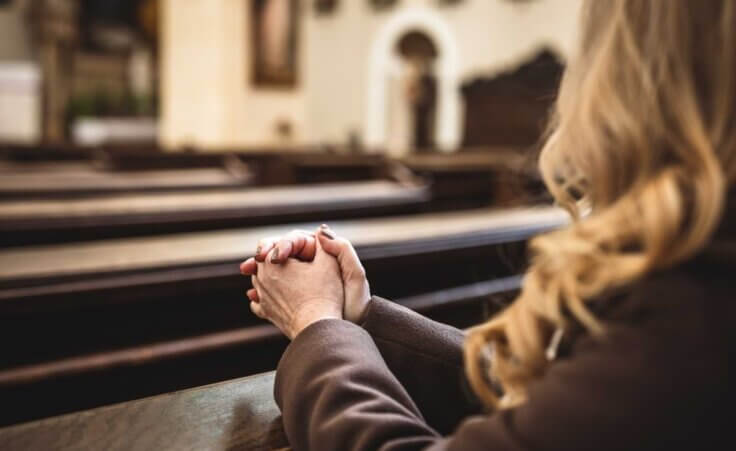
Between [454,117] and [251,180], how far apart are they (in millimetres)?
6054

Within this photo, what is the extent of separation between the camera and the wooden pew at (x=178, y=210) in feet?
7.88

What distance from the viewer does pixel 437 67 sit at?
10547 mm

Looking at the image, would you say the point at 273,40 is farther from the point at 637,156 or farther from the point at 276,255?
the point at 637,156

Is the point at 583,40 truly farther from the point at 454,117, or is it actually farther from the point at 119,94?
the point at 119,94

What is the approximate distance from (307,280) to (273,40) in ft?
33.8

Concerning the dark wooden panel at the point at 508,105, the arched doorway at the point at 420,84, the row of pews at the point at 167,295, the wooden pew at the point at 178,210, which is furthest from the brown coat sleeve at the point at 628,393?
the arched doorway at the point at 420,84

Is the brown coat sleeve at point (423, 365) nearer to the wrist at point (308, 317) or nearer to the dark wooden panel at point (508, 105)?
the wrist at point (308, 317)

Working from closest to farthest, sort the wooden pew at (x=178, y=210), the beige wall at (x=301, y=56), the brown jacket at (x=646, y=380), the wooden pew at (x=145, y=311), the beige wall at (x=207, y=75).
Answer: the brown jacket at (x=646, y=380) → the wooden pew at (x=145, y=311) → the wooden pew at (x=178, y=210) → the beige wall at (x=301, y=56) → the beige wall at (x=207, y=75)

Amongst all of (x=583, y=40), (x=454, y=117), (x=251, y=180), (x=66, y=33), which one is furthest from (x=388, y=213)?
(x=66, y=33)

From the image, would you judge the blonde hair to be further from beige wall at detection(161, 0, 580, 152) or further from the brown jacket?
beige wall at detection(161, 0, 580, 152)

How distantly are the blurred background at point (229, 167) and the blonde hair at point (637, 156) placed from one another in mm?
161

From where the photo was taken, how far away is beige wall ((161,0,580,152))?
9648 millimetres

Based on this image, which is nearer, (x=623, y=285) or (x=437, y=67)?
(x=623, y=285)

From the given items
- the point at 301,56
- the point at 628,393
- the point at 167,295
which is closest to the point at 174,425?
the point at 628,393
